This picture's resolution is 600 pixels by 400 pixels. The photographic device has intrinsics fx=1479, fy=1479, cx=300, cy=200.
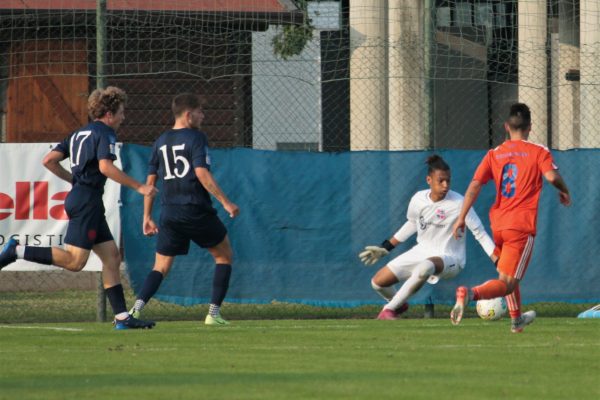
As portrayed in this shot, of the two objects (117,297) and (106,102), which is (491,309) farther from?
(106,102)

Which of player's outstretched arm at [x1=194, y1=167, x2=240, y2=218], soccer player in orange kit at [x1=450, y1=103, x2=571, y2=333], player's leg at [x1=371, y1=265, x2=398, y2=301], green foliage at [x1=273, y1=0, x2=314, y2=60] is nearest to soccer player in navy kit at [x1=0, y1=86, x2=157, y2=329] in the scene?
player's outstretched arm at [x1=194, y1=167, x2=240, y2=218]

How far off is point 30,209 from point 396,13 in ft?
26.0

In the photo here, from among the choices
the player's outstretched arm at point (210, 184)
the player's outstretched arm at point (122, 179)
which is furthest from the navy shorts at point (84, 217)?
the player's outstretched arm at point (210, 184)

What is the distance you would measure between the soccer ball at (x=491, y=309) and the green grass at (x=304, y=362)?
0.63m

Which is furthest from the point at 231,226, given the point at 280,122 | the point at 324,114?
the point at 324,114

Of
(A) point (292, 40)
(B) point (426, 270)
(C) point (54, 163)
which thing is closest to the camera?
(C) point (54, 163)

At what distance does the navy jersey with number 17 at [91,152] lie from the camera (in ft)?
37.8

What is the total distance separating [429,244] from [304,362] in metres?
4.90

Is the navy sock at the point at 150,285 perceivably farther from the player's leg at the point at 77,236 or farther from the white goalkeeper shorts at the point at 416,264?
the white goalkeeper shorts at the point at 416,264

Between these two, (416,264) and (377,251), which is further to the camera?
(377,251)

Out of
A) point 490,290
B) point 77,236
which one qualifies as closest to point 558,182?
point 490,290

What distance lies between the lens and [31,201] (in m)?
13.9

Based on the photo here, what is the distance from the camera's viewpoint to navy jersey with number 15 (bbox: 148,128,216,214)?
40.2ft

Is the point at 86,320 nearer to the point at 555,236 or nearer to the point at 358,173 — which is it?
the point at 358,173
